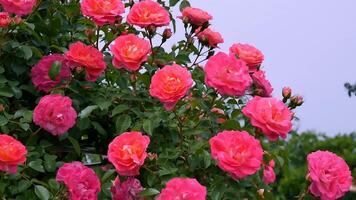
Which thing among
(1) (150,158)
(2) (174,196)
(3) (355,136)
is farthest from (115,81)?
(3) (355,136)

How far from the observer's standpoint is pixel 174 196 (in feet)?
4.81

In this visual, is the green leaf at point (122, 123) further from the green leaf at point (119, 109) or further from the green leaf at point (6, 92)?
the green leaf at point (6, 92)

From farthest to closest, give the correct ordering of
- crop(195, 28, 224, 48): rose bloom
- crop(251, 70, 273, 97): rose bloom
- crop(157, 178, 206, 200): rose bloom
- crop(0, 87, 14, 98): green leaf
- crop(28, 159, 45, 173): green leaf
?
crop(195, 28, 224, 48): rose bloom
crop(251, 70, 273, 97): rose bloom
crop(0, 87, 14, 98): green leaf
crop(28, 159, 45, 173): green leaf
crop(157, 178, 206, 200): rose bloom

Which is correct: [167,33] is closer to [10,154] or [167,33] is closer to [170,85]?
[170,85]

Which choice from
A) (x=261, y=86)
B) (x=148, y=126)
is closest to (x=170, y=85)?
(x=148, y=126)

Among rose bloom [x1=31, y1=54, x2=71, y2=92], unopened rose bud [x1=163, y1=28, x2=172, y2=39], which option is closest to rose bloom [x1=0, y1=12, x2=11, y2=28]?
rose bloom [x1=31, y1=54, x2=71, y2=92]

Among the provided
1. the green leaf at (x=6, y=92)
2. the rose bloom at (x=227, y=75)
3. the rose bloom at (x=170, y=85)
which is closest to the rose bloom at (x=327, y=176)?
the rose bloom at (x=227, y=75)

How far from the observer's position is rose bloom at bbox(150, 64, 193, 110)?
1.56 metres

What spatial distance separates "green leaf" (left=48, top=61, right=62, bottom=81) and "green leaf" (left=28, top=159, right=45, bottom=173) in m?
0.21

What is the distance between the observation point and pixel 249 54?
1816 mm

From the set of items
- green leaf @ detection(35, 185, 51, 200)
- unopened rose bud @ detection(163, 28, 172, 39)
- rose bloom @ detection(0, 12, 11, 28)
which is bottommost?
green leaf @ detection(35, 185, 51, 200)

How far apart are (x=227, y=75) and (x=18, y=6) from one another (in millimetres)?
540

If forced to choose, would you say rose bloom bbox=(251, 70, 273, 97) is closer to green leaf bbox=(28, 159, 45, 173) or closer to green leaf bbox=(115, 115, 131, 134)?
green leaf bbox=(115, 115, 131, 134)

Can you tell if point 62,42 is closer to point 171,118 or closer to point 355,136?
point 171,118
